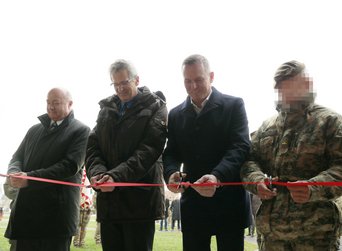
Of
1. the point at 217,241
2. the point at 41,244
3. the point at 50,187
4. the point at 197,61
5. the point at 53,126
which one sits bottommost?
the point at 41,244

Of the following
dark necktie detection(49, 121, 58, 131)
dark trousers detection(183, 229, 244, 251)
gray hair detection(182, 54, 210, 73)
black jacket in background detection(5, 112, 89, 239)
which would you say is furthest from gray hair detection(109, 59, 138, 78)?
dark trousers detection(183, 229, 244, 251)

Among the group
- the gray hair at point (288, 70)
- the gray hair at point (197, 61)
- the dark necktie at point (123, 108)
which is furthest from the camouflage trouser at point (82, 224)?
the gray hair at point (288, 70)

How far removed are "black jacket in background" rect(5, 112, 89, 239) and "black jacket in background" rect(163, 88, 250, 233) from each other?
41.6 inches

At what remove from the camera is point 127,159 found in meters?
3.08

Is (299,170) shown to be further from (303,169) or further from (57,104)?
(57,104)

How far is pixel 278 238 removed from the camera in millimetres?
2436

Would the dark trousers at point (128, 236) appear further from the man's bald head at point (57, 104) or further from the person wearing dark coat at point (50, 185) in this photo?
the man's bald head at point (57, 104)

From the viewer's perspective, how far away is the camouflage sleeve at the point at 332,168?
222cm

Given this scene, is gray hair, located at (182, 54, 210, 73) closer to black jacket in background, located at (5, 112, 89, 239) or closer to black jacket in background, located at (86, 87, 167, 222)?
black jacket in background, located at (86, 87, 167, 222)

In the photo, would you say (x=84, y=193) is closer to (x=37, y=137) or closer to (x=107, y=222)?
(x=37, y=137)

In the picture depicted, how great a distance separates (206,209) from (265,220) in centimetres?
45

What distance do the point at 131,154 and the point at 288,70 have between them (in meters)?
1.34

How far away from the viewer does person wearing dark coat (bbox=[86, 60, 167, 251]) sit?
9.53 ft

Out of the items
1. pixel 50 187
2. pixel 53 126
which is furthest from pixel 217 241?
pixel 53 126
